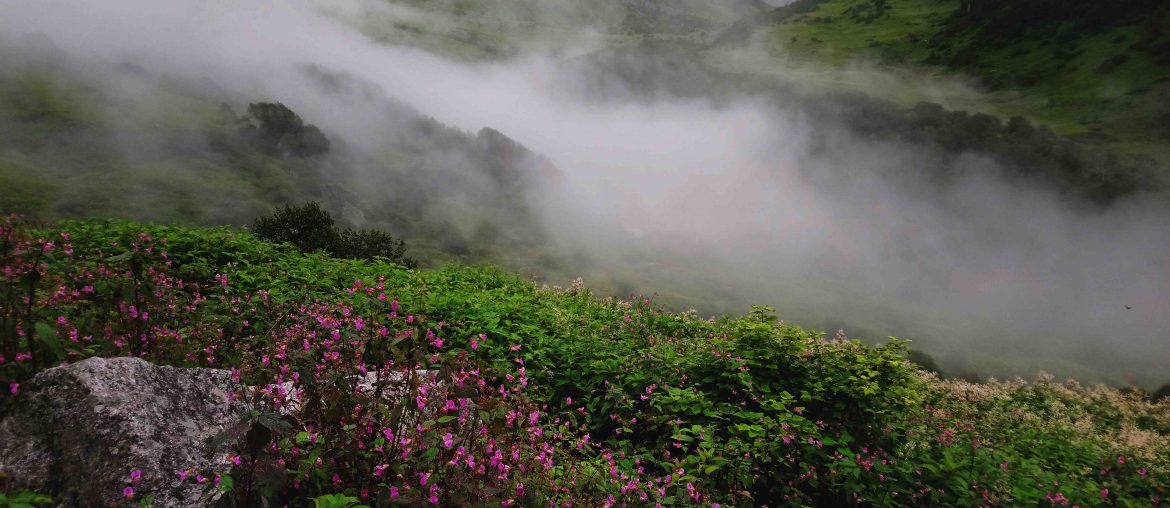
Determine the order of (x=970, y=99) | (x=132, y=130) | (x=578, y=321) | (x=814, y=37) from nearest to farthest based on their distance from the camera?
1. (x=578, y=321)
2. (x=132, y=130)
3. (x=970, y=99)
4. (x=814, y=37)

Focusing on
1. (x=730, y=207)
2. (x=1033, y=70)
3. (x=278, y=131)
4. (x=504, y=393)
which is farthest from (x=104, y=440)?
(x=1033, y=70)

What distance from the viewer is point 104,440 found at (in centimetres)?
293

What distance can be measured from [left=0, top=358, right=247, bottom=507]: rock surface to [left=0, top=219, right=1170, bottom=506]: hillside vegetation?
16 cm

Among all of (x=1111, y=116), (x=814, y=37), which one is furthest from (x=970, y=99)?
(x=814, y=37)

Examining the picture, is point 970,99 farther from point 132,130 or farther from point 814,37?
point 132,130

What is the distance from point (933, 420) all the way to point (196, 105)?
8155 centimetres

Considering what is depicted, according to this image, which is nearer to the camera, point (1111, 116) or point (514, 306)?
point (514, 306)

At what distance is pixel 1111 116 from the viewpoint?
64250 mm

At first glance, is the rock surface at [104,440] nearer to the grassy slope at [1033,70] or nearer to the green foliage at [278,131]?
the green foliage at [278,131]

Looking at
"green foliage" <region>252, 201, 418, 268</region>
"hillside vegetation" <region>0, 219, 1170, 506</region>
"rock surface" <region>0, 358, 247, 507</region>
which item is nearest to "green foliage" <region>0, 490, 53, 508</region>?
"rock surface" <region>0, 358, 247, 507</region>

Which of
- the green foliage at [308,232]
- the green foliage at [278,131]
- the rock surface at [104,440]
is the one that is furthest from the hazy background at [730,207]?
the rock surface at [104,440]

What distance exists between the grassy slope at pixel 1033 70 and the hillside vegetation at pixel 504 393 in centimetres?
8093

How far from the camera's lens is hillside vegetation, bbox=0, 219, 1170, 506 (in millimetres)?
3311

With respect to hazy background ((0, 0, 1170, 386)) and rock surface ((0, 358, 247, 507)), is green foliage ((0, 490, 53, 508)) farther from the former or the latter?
hazy background ((0, 0, 1170, 386))
